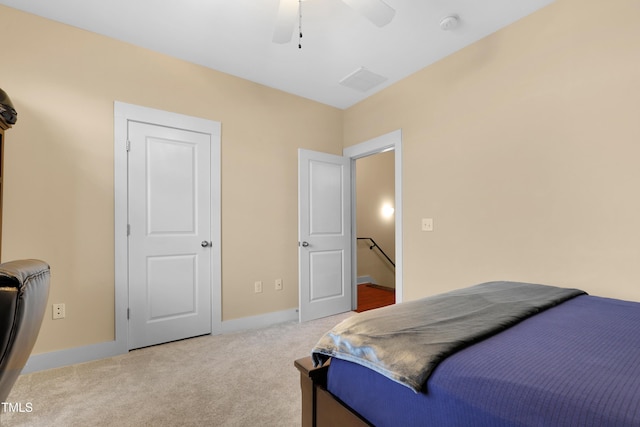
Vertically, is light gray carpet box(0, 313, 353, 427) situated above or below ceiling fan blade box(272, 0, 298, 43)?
below

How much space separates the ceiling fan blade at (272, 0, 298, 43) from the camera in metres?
1.77

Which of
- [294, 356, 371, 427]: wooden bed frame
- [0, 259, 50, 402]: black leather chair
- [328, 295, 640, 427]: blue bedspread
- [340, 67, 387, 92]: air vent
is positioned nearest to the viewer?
[0, 259, 50, 402]: black leather chair

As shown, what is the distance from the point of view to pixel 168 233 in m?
2.82

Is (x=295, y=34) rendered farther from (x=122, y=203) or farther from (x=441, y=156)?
(x=122, y=203)

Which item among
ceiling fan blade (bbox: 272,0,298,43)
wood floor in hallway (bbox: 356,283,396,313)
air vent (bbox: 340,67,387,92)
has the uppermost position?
air vent (bbox: 340,67,387,92)

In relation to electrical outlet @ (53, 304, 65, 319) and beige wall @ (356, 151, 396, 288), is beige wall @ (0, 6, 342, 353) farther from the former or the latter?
beige wall @ (356, 151, 396, 288)

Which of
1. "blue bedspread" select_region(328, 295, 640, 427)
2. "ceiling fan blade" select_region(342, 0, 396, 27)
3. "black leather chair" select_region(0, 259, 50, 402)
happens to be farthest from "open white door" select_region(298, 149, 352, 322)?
"black leather chair" select_region(0, 259, 50, 402)

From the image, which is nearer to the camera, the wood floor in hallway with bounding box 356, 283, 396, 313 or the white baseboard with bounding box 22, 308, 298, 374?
the white baseboard with bounding box 22, 308, 298, 374

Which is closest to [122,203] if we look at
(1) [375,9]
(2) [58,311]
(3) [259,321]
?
(2) [58,311]

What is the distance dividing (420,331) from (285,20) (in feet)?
→ 6.17

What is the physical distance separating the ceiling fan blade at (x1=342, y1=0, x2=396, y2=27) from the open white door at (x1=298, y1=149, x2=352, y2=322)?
180cm

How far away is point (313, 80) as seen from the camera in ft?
10.8

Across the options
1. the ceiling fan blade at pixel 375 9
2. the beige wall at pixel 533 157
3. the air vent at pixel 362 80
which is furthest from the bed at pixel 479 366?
the air vent at pixel 362 80

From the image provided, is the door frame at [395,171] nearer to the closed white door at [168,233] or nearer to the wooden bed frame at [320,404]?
the closed white door at [168,233]
